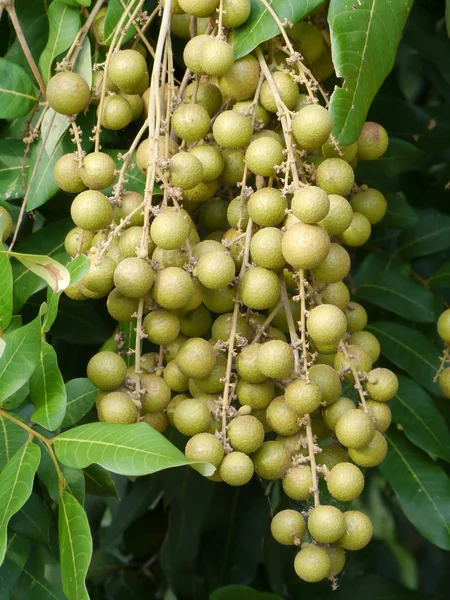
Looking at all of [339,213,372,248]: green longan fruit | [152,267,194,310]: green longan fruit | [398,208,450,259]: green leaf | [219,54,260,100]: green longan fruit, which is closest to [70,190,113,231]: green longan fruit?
[152,267,194,310]: green longan fruit

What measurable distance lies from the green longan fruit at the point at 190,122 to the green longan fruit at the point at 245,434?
357mm

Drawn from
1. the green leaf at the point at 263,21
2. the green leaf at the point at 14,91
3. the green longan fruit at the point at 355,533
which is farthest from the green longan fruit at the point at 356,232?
the green leaf at the point at 14,91

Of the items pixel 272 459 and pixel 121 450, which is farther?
pixel 272 459

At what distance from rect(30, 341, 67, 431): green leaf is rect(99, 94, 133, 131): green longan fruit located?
319 millimetres

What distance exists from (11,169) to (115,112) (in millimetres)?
213

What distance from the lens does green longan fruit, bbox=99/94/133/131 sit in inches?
43.9

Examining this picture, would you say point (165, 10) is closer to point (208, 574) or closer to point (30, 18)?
point (30, 18)

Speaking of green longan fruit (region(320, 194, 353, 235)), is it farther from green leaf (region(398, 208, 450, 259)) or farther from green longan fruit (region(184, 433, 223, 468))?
green leaf (region(398, 208, 450, 259))

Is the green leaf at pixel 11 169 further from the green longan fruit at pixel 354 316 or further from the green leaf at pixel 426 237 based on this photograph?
the green leaf at pixel 426 237

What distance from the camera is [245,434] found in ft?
3.17

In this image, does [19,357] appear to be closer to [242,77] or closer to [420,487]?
[242,77]

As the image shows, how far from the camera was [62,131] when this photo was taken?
3.89 feet

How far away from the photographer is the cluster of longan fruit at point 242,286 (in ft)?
3.15

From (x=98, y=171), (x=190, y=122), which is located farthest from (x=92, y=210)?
(x=190, y=122)
